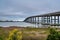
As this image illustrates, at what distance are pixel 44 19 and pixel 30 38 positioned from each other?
10990 centimetres

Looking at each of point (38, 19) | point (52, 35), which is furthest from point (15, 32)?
point (38, 19)

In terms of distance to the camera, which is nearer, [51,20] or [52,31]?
[52,31]

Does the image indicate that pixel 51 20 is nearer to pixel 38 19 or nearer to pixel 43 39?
pixel 38 19

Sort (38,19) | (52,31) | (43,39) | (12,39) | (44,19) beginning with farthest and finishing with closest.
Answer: (38,19) < (44,19) < (43,39) < (52,31) < (12,39)

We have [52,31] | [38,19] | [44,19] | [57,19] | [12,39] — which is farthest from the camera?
[38,19]

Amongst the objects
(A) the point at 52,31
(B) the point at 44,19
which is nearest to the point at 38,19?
(B) the point at 44,19

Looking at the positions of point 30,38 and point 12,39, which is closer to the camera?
point 12,39

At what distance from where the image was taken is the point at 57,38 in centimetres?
2427

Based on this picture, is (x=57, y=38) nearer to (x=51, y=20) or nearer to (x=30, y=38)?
(x=30, y=38)

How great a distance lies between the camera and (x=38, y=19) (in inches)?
6206

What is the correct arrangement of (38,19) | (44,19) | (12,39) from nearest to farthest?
1. (12,39)
2. (44,19)
3. (38,19)

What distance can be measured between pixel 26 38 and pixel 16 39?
12.2 meters

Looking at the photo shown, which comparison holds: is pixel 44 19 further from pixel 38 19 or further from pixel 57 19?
pixel 57 19

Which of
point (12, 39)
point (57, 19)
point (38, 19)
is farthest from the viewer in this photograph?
point (38, 19)
